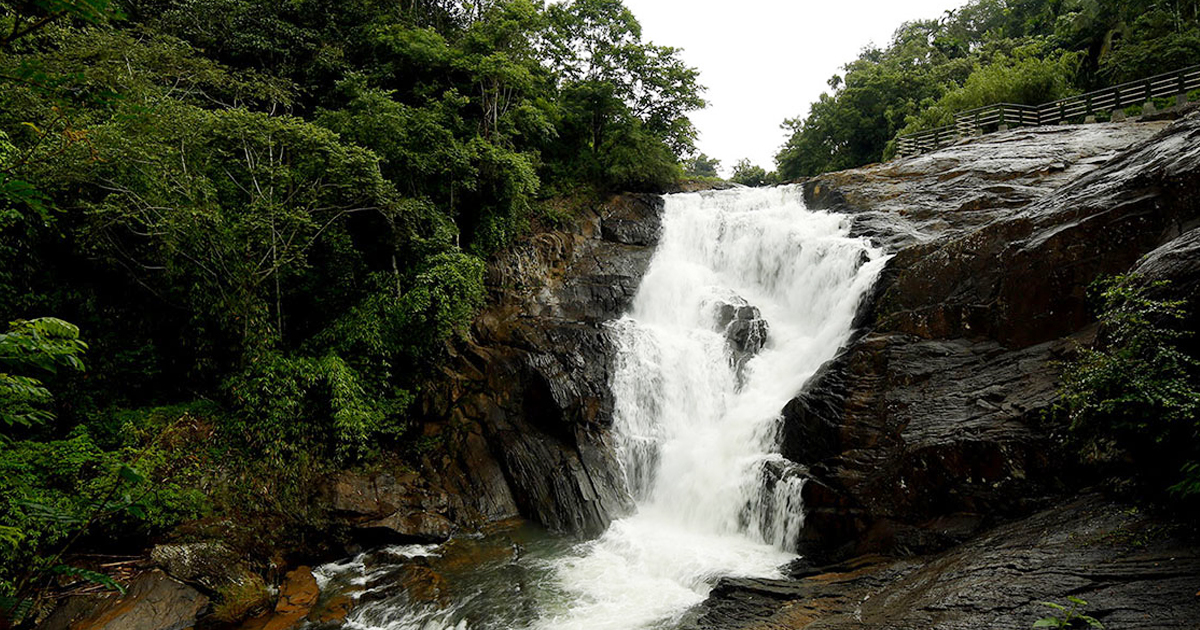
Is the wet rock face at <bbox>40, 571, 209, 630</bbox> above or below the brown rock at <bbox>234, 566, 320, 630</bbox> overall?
above

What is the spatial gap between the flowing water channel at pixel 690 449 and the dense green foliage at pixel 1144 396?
431 centimetres

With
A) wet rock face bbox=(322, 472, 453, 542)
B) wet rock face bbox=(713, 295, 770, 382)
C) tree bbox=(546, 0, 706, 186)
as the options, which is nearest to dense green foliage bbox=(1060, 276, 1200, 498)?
wet rock face bbox=(713, 295, 770, 382)

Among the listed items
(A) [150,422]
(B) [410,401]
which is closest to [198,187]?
(A) [150,422]

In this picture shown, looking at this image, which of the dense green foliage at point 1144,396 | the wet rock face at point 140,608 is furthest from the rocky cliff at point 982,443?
the wet rock face at point 140,608

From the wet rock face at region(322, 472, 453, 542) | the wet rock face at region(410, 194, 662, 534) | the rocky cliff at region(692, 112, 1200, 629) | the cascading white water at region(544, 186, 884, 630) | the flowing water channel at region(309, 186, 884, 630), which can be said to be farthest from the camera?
the wet rock face at region(410, 194, 662, 534)

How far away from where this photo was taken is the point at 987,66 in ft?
77.6

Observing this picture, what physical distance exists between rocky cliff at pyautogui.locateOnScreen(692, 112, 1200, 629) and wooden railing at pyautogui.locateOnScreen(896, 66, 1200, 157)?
33.6ft

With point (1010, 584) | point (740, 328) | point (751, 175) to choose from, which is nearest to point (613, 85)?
point (740, 328)

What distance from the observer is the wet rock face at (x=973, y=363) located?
6.84m

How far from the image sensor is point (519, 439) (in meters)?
12.3

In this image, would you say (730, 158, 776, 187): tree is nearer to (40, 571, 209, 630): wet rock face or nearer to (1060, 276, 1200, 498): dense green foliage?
(1060, 276, 1200, 498): dense green foliage

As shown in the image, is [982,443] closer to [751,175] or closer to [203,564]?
[203,564]

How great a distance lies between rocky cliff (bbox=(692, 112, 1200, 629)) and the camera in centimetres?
461

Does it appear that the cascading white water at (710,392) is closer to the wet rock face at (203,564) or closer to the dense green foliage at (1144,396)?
the dense green foliage at (1144,396)
